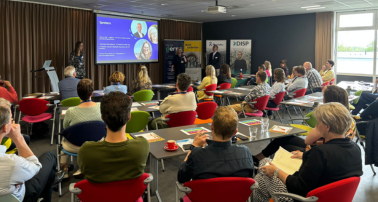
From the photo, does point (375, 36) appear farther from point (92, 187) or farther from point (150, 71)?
point (92, 187)

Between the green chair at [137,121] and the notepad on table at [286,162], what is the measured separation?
5.74 feet

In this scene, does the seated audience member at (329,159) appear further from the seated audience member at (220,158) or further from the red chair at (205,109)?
the red chair at (205,109)

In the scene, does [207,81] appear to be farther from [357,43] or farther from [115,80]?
[357,43]

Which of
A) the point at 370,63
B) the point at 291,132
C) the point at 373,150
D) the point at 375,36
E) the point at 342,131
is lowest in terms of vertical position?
the point at 373,150

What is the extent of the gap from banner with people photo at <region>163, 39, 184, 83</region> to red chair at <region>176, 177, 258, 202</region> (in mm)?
10243

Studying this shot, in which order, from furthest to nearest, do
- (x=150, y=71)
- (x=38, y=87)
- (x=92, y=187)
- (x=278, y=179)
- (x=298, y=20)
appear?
(x=150, y=71), (x=298, y=20), (x=38, y=87), (x=278, y=179), (x=92, y=187)

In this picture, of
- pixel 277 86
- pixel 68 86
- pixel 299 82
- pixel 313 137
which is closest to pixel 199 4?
pixel 299 82

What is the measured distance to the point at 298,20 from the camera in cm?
1062

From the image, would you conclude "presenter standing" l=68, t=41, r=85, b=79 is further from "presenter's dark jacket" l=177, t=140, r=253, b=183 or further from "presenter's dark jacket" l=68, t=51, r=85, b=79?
"presenter's dark jacket" l=177, t=140, r=253, b=183

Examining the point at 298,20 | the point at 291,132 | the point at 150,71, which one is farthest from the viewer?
the point at 150,71

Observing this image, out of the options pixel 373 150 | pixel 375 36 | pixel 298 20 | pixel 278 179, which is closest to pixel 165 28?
pixel 298 20

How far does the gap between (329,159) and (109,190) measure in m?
1.36

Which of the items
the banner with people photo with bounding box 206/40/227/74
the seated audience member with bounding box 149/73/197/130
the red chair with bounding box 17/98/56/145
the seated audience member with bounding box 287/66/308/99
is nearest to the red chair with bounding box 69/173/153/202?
the seated audience member with bounding box 149/73/197/130

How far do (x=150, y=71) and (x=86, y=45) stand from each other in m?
2.80
